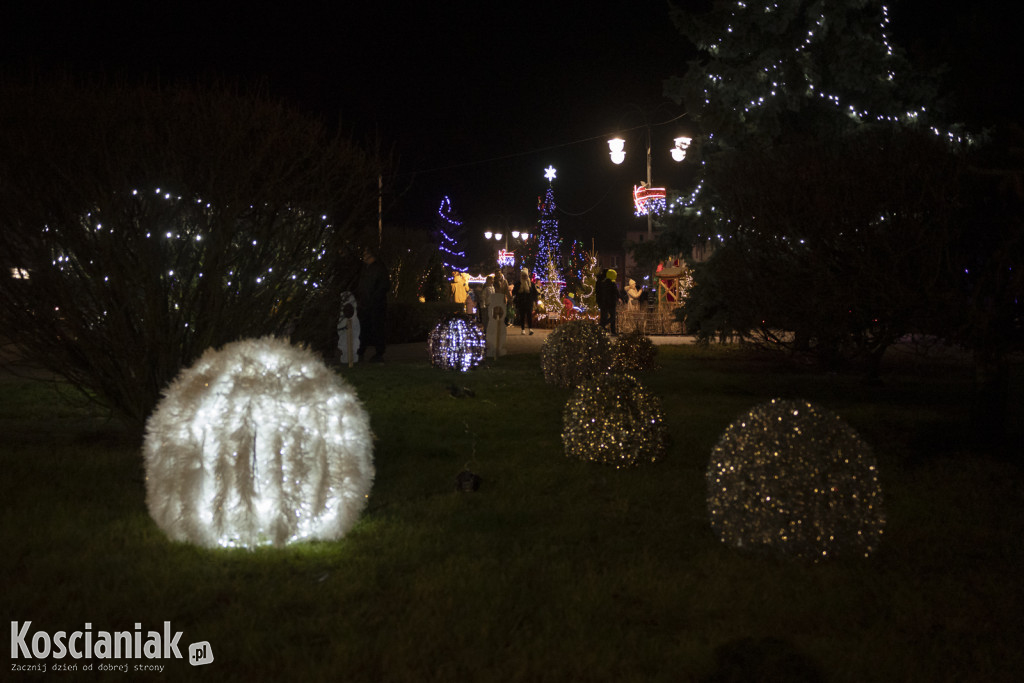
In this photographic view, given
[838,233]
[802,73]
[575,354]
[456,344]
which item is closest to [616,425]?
[838,233]

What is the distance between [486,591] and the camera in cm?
423

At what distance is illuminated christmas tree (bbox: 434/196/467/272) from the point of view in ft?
176

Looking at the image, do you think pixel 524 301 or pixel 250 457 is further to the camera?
pixel 524 301

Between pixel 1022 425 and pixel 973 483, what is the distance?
11.3ft

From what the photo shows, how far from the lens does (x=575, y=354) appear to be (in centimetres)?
1168

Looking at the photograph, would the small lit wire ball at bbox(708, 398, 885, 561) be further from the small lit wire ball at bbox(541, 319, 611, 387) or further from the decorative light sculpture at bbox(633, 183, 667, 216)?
the decorative light sculpture at bbox(633, 183, 667, 216)

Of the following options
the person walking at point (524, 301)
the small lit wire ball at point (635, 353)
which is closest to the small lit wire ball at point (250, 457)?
the small lit wire ball at point (635, 353)

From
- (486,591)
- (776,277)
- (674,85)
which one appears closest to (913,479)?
(776,277)

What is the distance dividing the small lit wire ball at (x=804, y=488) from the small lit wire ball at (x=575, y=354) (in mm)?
6771

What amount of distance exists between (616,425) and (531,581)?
2.84 m

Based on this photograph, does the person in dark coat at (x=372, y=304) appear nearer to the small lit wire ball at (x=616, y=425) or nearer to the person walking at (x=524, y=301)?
the small lit wire ball at (x=616, y=425)

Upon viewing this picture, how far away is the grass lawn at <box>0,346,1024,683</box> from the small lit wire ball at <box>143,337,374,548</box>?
0.21 meters

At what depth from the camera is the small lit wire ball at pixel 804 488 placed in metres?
4.59

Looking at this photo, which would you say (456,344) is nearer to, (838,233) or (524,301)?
(838,233)
